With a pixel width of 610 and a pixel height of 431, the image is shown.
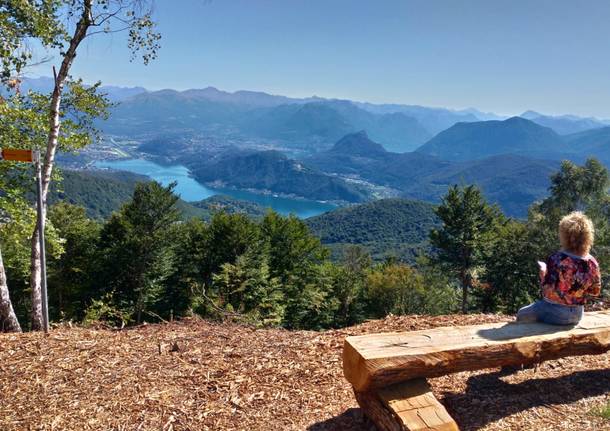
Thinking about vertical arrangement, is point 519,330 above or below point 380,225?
above

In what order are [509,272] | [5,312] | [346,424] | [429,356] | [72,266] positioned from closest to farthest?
1. [429,356]
2. [346,424]
3. [5,312]
4. [72,266]
5. [509,272]

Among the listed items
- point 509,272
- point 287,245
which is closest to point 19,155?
point 287,245

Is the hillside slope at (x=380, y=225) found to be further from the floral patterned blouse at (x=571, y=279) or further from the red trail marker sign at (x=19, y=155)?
the red trail marker sign at (x=19, y=155)

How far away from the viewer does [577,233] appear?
4.60 m

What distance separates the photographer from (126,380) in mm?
4574

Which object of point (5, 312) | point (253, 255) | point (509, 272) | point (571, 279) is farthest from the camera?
point (509, 272)

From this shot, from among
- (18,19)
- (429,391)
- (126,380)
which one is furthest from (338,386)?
(18,19)

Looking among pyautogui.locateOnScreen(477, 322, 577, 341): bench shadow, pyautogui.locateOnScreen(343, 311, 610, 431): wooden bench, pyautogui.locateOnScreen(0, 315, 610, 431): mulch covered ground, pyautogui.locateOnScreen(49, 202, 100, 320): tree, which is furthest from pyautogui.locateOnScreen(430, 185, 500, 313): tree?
pyautogui.locateOnScreen(49, 202, 100, 320): tree

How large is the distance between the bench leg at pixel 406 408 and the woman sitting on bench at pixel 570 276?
215cm

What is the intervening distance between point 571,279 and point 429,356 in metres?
2.24

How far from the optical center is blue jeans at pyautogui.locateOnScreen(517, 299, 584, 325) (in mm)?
4727

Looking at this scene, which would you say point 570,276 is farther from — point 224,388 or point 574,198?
point 574,198

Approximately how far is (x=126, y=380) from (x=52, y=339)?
1.88 meters

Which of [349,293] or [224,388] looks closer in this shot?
[224,388]
